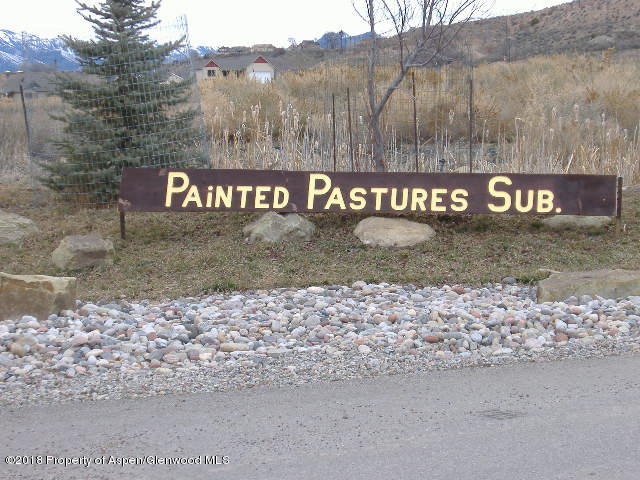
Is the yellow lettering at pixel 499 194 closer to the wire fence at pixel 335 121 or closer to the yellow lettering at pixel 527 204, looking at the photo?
the yellow lettering at pixel 527 204

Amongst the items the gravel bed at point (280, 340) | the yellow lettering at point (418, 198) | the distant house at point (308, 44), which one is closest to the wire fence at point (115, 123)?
the yellow lettering at point (418, 198)

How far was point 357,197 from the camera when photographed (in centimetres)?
1053

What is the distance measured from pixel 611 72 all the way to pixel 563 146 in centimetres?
837

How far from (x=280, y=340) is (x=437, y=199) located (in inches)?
191

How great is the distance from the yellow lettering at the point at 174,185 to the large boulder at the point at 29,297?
11.1 ft

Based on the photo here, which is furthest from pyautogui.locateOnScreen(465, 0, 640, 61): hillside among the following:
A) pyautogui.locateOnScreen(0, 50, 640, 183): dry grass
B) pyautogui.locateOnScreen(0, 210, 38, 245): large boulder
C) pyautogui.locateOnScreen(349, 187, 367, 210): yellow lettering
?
pyautogui.locateOnScreen(0, 210, 38, 245): large boulder

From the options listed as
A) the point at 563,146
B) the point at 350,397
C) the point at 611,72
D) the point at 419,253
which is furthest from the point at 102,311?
the point at 611,72

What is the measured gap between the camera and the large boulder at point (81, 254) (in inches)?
360

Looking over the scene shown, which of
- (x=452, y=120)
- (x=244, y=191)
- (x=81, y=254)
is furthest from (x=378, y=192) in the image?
(x=452, y=120)

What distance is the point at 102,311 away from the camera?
717cm

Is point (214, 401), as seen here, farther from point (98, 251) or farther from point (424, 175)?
point (424, 175)

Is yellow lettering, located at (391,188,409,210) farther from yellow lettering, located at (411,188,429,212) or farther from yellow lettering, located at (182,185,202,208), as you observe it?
yellow lettering, located at (182,185,202,208)

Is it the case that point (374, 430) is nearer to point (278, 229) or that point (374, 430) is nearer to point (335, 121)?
point (278, 229)

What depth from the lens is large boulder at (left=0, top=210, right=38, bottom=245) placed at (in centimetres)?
1054
